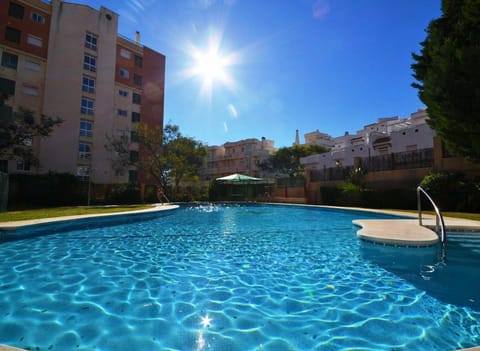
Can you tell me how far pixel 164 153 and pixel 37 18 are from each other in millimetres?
17720

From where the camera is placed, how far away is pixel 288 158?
139 ft

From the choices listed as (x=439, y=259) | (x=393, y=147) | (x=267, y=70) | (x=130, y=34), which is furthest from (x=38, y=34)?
(x=393, y=147)

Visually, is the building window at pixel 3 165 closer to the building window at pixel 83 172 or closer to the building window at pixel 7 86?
the building window at pixel 83 172

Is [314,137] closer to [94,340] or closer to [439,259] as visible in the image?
[439,259]

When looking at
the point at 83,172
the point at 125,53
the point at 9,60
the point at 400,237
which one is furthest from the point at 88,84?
the point at 400,237

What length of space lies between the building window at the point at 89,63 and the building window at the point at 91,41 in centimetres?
107

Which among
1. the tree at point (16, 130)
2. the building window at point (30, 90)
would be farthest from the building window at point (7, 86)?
the tree at point (16, 130)

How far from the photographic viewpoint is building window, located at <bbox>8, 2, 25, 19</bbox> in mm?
21792

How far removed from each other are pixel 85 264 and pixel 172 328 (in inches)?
118

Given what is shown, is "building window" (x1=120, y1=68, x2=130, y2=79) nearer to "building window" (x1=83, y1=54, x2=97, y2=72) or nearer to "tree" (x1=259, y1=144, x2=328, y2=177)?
"building window" (x1=83, y1=54, x2=97, y2=72)

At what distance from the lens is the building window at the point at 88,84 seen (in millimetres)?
25953

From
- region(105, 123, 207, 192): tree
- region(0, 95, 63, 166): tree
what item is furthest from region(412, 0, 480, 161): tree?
region(0, 95, 63, 166): tree

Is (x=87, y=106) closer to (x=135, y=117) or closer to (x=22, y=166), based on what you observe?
(x=135, y=117)

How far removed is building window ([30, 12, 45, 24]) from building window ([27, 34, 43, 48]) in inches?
66.2
